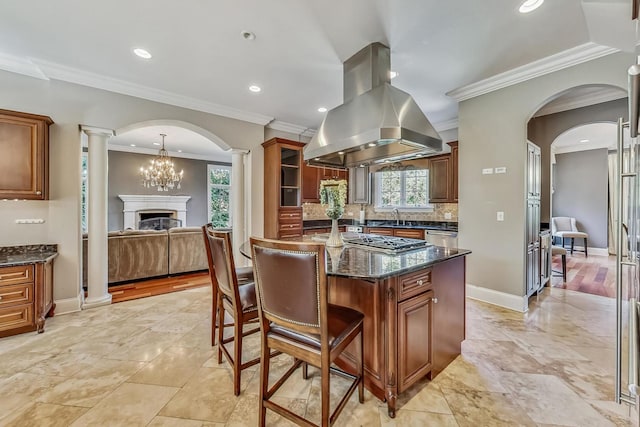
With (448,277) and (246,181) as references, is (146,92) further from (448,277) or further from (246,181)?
(448,277)

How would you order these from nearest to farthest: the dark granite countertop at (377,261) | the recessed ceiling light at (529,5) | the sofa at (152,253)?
the dark granite countertop at (377,261) → the recessed ceiling light at (529,5) → the sofa at (152,253)

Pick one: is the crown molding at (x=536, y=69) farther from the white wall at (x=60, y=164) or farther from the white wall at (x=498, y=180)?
the white wall at (x=60, y=164)

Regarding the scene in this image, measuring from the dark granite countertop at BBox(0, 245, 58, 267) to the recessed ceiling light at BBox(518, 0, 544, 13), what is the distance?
15.7 feet

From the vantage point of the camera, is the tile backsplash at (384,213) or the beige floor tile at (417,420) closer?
the beige floor tile at (417,420)

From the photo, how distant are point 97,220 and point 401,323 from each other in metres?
3.76

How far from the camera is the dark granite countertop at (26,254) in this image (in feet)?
8.50

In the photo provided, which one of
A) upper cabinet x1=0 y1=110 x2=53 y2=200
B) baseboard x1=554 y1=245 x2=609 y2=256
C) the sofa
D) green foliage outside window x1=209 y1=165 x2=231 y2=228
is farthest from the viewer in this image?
green foliage outside window x1=209 y1=165 x2=231 y2=228

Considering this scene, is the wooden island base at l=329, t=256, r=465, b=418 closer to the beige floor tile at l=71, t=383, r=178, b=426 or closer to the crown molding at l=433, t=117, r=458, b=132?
the beige floor tile at l=71, t=383, r=178, b=426

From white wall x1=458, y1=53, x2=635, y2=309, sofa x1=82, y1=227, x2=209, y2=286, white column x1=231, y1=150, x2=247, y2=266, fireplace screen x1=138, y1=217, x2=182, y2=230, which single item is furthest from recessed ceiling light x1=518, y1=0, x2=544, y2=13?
fireplace screen x1=138, y1=217, x2=182, y2=230

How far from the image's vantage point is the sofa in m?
4.18

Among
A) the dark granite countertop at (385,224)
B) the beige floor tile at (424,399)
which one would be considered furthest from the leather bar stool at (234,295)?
Answer: the dark granite countertop at (385,224)

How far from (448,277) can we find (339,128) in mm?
1545

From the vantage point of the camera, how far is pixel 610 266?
537 cm

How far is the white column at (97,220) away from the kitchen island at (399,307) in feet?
10.4
